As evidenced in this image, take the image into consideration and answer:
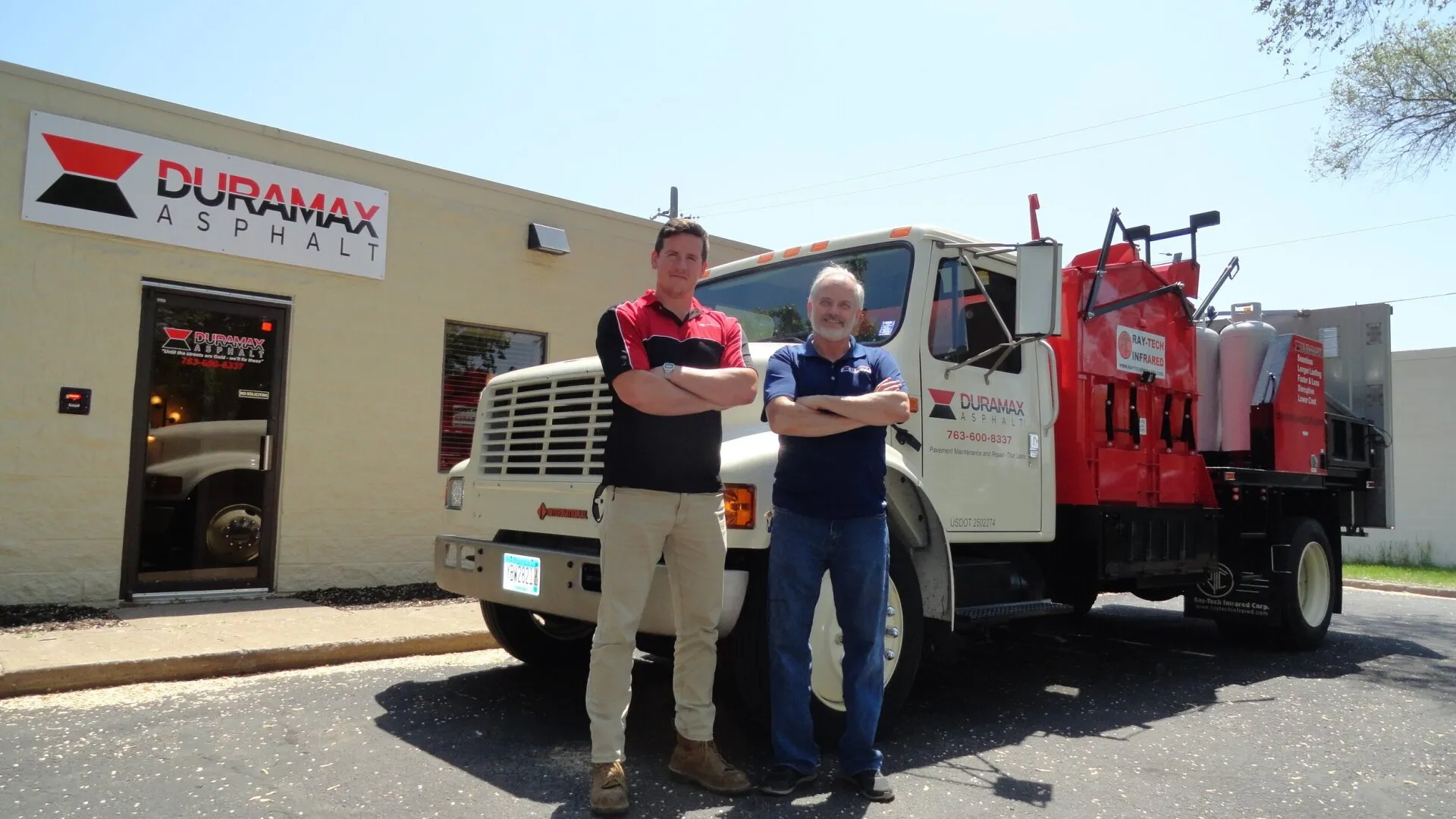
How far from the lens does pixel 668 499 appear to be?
3.56 m

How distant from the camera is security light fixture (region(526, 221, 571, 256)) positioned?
9.66 m

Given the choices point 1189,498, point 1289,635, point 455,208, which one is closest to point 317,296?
point 455,208

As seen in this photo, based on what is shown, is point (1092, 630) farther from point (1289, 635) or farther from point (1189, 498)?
point (1189, 498)

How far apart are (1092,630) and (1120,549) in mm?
3132

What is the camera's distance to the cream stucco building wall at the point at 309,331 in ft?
22.9

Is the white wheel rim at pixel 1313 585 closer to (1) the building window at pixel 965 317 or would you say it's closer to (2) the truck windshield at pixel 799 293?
(1) the building window at pixel 965 317

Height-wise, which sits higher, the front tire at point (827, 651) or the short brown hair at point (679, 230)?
the short brown hair at point (679, 230)

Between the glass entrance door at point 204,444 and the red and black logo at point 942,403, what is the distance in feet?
18.7

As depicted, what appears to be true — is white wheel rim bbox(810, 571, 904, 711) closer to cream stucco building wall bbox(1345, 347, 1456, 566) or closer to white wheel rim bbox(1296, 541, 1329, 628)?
white wheel rim bbox(1296, 541, 1329, 628)

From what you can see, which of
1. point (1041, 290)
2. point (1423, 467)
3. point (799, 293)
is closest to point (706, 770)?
point (1041, 290)

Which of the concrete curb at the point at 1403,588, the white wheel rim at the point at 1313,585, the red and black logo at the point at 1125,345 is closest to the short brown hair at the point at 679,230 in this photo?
the red and black logo at the point at 1125,345

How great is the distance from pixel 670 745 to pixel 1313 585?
237 inches

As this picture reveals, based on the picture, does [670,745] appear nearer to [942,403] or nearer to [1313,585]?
[942,403]

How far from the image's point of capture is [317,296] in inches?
328
